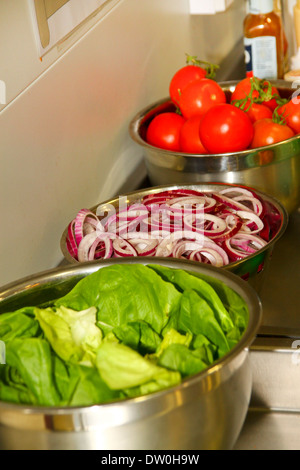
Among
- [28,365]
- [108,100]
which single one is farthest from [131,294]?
[108,100]

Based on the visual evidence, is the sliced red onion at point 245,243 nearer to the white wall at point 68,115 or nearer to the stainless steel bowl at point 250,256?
the stainless steel bowl at point 250,256

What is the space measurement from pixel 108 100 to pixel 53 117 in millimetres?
223

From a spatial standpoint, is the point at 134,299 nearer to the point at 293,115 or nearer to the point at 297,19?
the point at 293,115

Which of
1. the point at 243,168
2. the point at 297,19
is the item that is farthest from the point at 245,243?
the point at 297,19

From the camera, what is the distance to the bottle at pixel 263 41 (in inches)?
59.9

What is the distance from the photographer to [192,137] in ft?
4.00

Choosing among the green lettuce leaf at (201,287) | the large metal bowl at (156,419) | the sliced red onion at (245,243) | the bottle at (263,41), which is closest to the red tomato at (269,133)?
the sliced red onion at (245,243)

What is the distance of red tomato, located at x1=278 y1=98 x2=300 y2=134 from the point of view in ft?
4.06

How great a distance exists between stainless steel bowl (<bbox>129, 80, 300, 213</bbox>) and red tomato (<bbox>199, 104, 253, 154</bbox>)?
48 millimetres

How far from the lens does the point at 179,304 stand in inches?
29.6

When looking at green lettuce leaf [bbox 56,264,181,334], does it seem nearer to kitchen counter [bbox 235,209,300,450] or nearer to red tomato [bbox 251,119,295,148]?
kitchen counter [bbox 235,209,300,450]

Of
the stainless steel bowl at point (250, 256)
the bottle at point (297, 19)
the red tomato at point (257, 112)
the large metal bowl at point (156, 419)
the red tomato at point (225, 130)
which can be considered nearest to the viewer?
the large metal bowl at point (156, 419)

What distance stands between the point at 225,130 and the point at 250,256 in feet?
1.01

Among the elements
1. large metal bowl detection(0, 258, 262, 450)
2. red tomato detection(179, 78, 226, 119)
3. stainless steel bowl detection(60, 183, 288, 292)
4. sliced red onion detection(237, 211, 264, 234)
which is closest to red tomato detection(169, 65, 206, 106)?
red tomato detection(179, 78, 226, 119)
